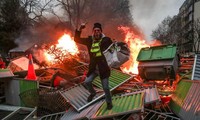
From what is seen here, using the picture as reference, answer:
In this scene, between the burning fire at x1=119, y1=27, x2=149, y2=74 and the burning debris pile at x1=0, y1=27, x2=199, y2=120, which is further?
the burning fire at x1=119, y1=27, x2=149, y2=74

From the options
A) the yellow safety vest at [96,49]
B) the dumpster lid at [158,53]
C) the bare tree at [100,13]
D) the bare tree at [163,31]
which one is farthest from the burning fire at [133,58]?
the bare tree at [163,31]

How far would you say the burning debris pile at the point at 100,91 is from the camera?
5566 mm

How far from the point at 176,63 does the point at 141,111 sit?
474cm

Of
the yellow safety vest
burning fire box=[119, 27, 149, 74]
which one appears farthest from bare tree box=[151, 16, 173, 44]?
the yellow safety vest

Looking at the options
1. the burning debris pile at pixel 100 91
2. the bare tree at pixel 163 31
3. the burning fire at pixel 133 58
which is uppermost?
the bare tree at pixel 163 31

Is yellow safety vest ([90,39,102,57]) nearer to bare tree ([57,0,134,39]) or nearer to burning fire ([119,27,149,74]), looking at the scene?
burning fire ([119,27,149,74])

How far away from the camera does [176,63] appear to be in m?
8.98

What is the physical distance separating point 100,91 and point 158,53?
11.3ft

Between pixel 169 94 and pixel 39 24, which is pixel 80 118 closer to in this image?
pixel 169 94

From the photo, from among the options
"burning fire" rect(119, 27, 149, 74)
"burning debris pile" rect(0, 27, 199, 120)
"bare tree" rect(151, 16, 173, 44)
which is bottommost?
"burning debris pile" rect(0, 27, 199, 120)

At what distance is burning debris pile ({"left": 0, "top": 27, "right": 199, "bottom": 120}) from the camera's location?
5.57 meters

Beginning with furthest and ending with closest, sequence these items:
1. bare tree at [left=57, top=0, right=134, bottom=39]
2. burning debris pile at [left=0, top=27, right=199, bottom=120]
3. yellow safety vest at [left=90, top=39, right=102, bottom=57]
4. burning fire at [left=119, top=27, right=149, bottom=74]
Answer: bare tree at [left=57, top=0, right=134, bottom=39] < burning fire at [left=119, top=27, right=149, bottom=74] < burning debris pile at [left=0, top=27, right=199, bottom=120] < yellow safety vest at [left=90, top=39, right=102, bottom=57]

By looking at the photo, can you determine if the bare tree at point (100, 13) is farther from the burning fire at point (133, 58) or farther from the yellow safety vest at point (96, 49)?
the yellow safety vest at point (96, 49)

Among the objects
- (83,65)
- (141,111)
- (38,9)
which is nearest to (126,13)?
(38,9)
